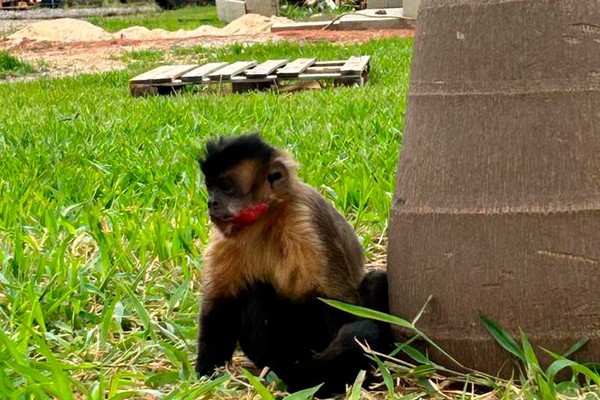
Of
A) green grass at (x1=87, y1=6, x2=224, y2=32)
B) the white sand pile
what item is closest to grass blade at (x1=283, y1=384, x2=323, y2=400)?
the white sand pile

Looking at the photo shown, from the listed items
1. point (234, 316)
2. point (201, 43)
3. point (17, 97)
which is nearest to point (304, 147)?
point (234, 316)

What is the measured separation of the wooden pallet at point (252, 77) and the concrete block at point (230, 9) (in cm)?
1453

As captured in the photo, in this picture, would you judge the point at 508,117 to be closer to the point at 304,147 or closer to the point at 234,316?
the point at 234,316

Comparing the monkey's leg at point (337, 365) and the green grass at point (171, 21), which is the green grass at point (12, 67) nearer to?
the green grass at point (171, 21)

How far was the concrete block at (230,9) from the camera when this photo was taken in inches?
1021

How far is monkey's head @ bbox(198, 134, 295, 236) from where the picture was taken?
307 centimetres

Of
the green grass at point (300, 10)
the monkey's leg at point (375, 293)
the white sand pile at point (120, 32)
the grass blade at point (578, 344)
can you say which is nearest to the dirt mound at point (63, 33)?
the white sand pile at point (120, 32)

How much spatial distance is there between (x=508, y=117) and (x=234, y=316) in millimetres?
1015

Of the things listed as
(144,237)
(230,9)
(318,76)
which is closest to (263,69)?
(318,76)

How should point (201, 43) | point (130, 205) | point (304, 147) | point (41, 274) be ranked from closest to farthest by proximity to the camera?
point (41, 274) → point (130, 205) → point (304, 147) → point (201, 43)

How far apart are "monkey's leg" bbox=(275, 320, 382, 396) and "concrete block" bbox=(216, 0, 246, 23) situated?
23225 millimetres

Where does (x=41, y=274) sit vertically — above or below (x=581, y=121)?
below

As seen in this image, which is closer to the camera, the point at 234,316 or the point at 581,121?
the point at 581,121

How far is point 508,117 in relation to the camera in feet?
9.46
